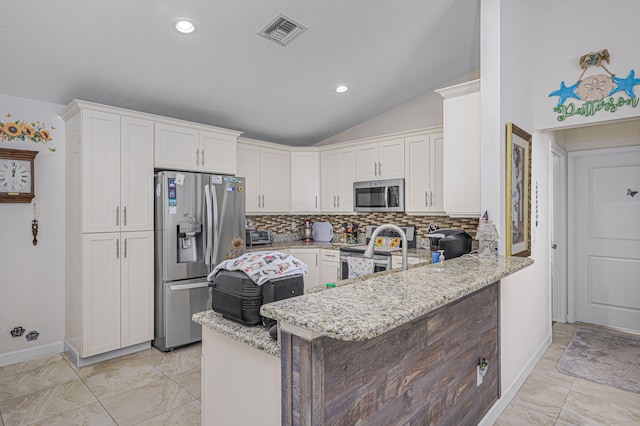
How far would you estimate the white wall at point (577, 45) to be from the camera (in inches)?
106

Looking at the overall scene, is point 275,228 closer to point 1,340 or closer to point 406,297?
point 1,340

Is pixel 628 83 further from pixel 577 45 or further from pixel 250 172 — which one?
pixel 250 172

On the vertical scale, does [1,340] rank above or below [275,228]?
below

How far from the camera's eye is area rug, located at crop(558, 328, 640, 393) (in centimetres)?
283

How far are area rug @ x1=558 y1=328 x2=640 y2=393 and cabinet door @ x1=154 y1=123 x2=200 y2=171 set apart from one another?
12.9ft

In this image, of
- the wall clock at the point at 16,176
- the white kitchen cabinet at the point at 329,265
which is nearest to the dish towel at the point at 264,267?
the wall clock at the point at 16,176

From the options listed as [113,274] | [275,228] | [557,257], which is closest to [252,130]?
[275,228]

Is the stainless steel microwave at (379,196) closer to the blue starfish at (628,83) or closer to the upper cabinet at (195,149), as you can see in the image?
the upper cabinet at (195,149)

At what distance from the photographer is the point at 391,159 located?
4258 mm

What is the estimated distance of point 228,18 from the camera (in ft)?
8.36

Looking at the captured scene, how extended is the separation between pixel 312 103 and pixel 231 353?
328cm

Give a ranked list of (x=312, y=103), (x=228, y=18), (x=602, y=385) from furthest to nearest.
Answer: (x=312, y=103) < (x=602, y=385) < (x=228, y=18)

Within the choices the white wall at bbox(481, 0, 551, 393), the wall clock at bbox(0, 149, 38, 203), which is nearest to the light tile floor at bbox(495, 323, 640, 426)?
the white wall at bbox(481, 0, 551, 393)

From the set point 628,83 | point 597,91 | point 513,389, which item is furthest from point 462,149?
point 513,389
